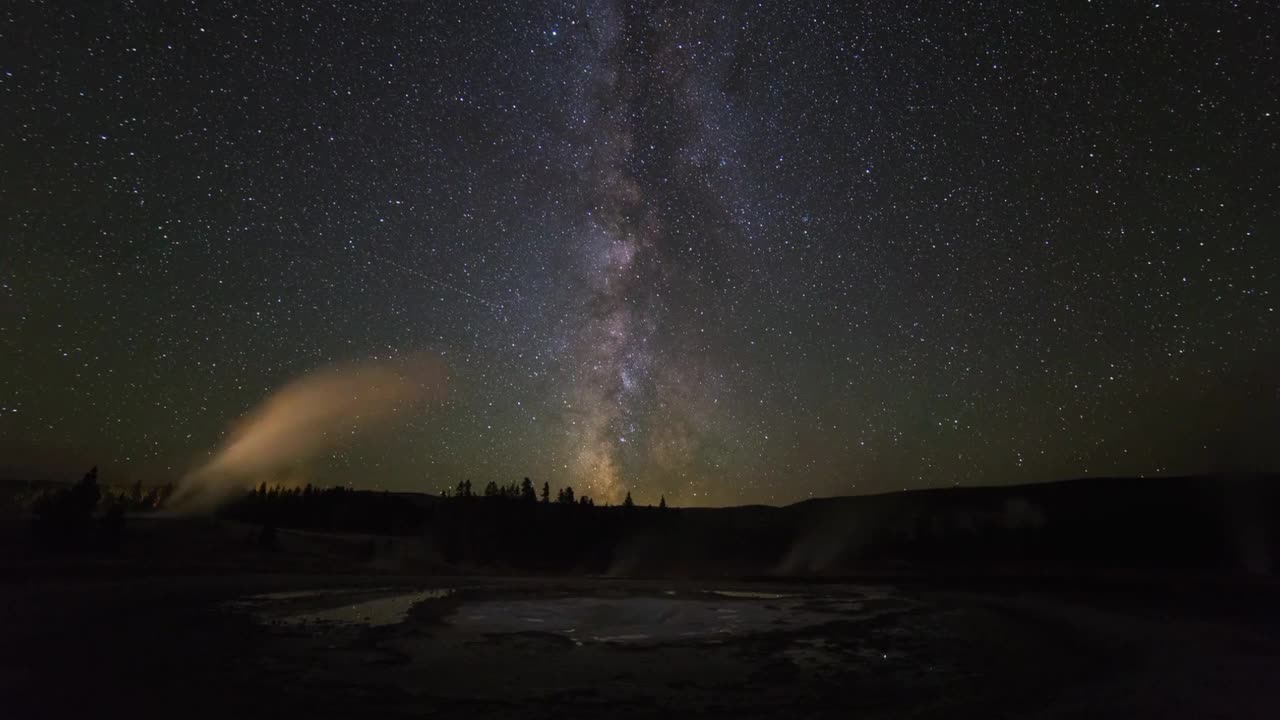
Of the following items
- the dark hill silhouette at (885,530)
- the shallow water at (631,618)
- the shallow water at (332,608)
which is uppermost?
the dark hill silhouette at (885,530)

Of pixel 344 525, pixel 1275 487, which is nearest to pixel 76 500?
pixel 344 525

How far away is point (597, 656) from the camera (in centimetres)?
1266

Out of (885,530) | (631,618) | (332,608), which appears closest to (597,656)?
(631,618)

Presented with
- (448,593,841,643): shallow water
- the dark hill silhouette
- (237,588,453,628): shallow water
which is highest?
the dark hill silhouette

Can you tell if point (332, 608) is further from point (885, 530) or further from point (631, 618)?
point (885, 530)

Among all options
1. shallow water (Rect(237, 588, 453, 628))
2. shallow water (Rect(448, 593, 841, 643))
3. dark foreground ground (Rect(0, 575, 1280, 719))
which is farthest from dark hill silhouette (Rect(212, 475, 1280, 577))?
shallow water (Rect(237, 588, 453, 628))

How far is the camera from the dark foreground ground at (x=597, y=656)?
9.07 metres

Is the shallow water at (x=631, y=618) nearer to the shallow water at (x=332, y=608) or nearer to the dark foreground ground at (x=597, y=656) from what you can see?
the dark foreground ground at (x=597, y=656)

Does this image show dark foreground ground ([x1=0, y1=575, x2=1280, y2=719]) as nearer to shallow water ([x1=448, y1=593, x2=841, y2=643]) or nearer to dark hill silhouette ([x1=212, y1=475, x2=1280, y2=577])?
shallow water ([x1=448, y1=593, x2=841, y2=643])

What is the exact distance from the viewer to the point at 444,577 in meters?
31.1

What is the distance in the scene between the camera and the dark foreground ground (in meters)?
9.07

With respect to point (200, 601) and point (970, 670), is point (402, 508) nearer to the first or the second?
point (200, 601)

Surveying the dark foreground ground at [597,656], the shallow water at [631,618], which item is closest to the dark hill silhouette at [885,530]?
the shallow water at [631,618]

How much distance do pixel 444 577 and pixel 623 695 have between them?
927 inches
